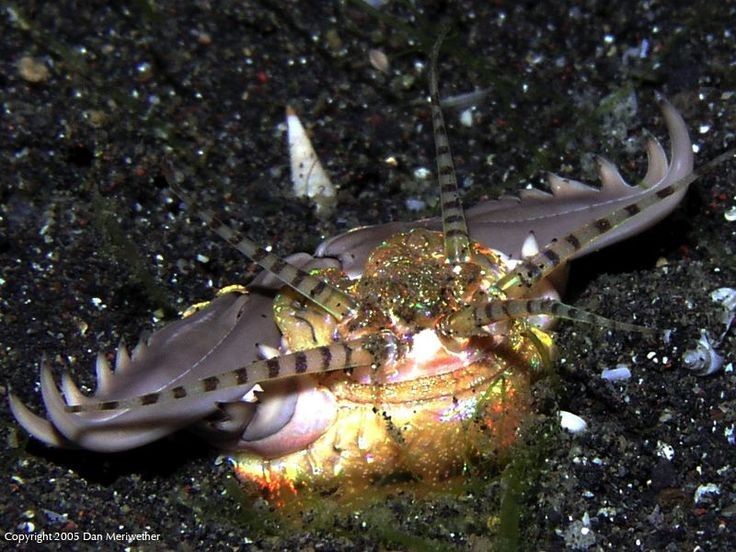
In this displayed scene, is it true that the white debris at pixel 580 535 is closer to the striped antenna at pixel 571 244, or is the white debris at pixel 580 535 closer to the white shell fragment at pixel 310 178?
the striped antenna at pixel 571 244

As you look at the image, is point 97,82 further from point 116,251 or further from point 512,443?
point 512,443

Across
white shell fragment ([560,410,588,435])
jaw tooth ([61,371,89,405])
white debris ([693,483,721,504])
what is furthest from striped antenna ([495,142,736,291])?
jaw tooth ([61,371,89,405])

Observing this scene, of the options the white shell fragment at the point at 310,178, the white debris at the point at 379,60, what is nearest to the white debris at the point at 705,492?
the white shell fragment at the point at 310,178

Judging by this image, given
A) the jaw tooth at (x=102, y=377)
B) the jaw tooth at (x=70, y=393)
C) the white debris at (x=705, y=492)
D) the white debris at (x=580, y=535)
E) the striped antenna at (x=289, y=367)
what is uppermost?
the striped antenna at (x=289, y=367)

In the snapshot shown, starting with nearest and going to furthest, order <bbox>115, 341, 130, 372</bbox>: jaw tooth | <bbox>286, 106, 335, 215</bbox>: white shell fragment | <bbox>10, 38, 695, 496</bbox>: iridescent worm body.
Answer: <bbox>10, 38, 695, 496</bbox>: iridescent worm body < <bbox>115, 341, 130, 372</bbox>: jaw tooth < <bbox>286, 106, 335, 215</bbox>: white shell fragment

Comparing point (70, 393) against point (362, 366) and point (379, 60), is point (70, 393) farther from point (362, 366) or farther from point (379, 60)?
point (379, 60)

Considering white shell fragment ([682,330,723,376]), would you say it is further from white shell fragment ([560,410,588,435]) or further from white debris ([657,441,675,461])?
white shell fragment ([560,410,588,435])

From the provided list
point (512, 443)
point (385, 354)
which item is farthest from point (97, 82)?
point (512, 443)
